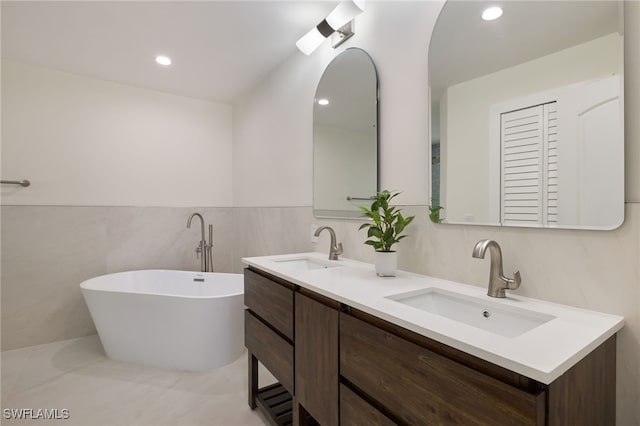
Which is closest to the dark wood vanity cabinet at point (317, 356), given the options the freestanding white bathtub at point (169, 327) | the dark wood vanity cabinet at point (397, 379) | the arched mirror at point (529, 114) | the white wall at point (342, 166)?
the dark wood vanity cabinet at point (397, 379)

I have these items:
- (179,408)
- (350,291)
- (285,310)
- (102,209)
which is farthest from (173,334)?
(350,291)

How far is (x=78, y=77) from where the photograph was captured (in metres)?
2.74

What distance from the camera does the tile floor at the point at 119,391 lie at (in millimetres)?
1689

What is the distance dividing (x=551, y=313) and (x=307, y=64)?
6.74ft

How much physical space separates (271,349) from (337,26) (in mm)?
1754

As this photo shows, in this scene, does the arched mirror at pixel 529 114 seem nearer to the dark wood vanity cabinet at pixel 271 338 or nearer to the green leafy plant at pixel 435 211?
the green leafy plant at pixel 435 211

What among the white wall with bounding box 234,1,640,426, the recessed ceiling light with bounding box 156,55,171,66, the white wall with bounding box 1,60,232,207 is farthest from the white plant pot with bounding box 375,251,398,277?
the white wall with bounding box 1,60,232,207

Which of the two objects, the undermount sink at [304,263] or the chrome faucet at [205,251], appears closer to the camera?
the undermount sink at [304,263]

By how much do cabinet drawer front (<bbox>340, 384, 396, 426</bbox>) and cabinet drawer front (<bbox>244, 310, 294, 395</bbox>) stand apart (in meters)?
0.36

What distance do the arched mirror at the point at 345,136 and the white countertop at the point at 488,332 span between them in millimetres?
622

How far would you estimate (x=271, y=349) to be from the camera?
4.75 feet

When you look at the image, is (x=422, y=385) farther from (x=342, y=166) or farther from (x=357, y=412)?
(x=342, y=166)

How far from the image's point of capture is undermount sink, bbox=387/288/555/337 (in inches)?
34.4

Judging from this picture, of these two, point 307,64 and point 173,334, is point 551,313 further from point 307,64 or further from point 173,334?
point 173,334
